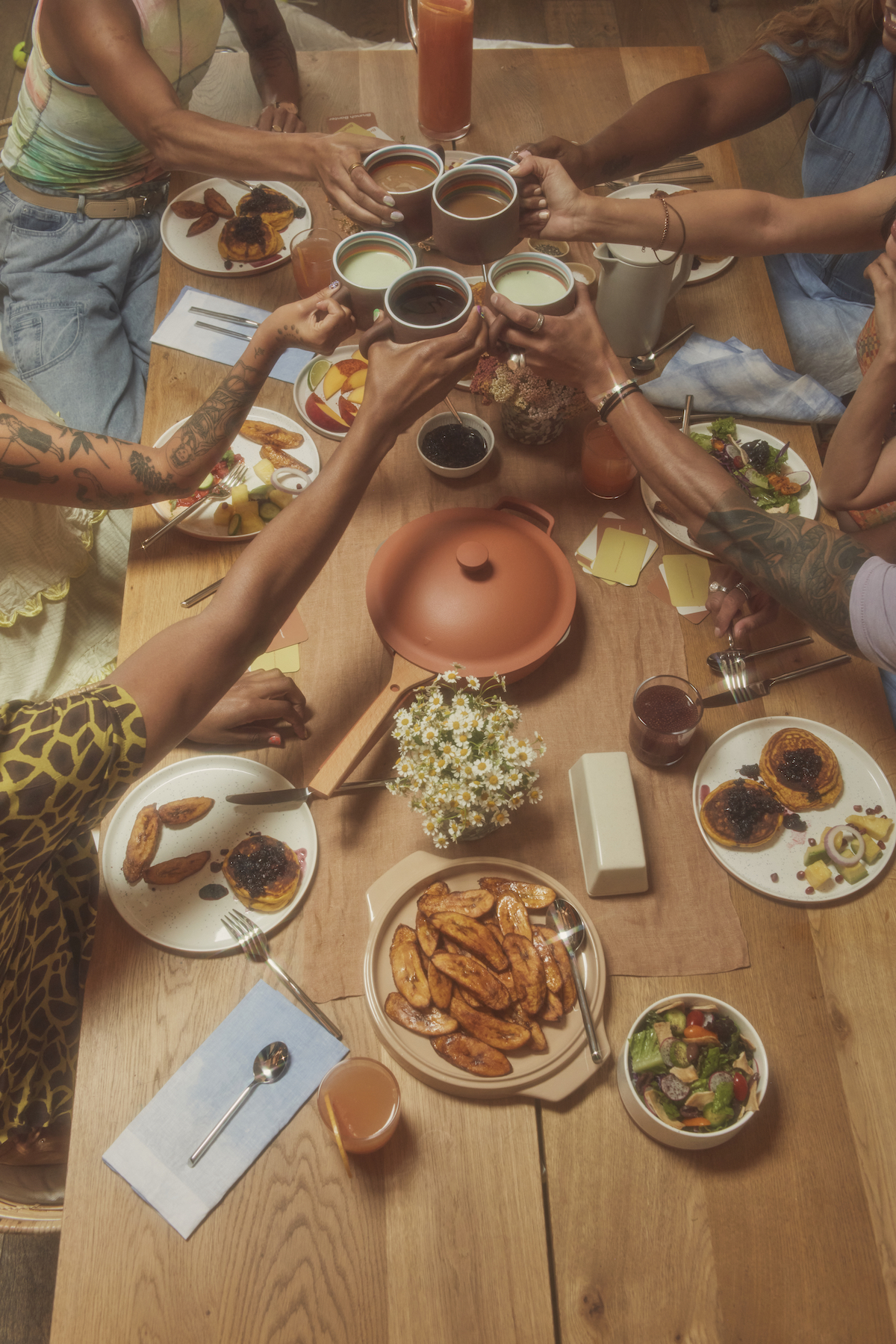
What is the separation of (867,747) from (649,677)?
1.30 feet

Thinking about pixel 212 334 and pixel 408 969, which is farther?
pixel 212 334

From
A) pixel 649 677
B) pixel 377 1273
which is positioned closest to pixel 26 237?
pixel 649 677

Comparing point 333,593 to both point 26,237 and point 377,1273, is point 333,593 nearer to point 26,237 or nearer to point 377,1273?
point 377,1273

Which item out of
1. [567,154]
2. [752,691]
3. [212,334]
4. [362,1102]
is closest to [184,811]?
[362,1102]

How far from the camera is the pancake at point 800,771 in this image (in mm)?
1391

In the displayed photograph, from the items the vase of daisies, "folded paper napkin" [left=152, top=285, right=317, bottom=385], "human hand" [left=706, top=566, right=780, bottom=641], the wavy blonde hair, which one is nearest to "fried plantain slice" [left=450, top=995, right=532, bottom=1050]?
the vase of daisies

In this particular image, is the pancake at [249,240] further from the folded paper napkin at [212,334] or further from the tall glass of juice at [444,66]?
the tall glass of juice at [444,66]

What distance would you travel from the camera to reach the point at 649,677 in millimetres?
1477

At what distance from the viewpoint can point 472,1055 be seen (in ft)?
3.81

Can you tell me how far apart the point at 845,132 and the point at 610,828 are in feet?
6.71

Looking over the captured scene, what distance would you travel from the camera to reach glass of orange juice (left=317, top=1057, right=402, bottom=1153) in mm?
1110

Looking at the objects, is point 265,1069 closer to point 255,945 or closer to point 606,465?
point 255,945

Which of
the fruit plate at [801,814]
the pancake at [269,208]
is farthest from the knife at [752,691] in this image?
the pancake at [269,208]

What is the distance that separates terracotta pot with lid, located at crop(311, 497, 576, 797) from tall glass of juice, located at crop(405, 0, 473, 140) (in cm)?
138
